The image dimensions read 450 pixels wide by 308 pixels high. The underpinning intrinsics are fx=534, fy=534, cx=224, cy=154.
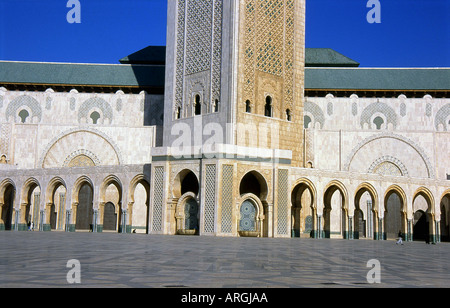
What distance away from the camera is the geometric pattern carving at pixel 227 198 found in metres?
21.0

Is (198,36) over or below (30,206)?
over

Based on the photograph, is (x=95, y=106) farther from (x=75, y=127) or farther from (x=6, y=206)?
(x=6, y=206)

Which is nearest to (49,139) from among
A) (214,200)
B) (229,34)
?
(229,34)

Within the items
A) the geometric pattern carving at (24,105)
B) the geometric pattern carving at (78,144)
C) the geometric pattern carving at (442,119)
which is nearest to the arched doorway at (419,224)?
the geometric pattern carving at (442,119)

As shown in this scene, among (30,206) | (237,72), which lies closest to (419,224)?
(237,72)

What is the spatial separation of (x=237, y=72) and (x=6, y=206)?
16.2 meters

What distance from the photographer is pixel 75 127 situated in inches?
1304

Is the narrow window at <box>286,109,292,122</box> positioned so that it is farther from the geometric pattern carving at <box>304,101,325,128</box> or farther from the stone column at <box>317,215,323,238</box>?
the geometric pattern carving at <box>304,101,325,128</box>

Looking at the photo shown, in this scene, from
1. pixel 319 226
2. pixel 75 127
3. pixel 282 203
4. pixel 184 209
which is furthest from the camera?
pixel 75 127

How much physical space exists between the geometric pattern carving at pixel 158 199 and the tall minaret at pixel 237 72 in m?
3.76

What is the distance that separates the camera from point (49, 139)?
108 feet

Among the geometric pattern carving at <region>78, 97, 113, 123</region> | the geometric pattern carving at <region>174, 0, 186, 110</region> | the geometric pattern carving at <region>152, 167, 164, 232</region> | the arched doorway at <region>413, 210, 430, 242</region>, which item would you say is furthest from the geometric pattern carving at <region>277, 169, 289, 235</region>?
the geometric pattern carving at <region>78, 97, 113, 123</region>

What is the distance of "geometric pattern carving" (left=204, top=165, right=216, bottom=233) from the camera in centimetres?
2108

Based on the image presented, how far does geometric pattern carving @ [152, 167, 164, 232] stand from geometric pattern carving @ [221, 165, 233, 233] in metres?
3.31
